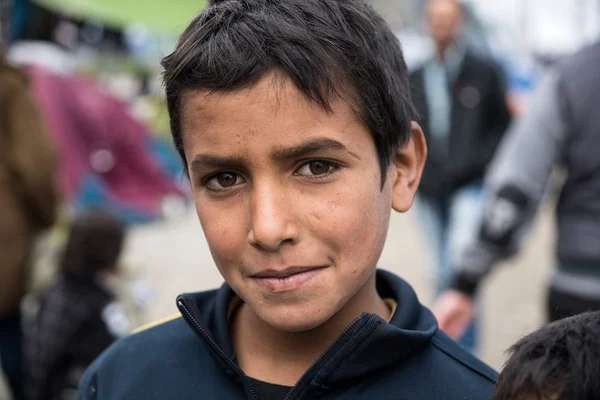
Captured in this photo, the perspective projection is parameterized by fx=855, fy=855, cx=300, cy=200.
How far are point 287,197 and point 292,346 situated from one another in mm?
388

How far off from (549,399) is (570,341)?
0.31 feet

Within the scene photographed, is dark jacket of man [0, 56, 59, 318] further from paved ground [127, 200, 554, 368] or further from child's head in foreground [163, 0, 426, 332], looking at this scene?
child's head in foreground [163, 0, 426, 332]

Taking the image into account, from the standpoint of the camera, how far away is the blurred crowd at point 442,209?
2.95m

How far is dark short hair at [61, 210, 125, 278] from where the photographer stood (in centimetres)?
391

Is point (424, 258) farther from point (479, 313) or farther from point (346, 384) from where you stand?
point (346, 384)

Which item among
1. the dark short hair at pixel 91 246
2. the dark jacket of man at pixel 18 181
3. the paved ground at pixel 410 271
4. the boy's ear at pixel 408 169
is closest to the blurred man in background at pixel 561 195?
the boy's ear at pixel 408 169

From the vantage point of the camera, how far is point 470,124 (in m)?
5.45

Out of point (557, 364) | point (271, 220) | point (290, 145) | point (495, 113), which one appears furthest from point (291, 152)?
point (495, 113)

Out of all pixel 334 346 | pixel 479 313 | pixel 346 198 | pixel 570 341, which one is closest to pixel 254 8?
pixel 346 198

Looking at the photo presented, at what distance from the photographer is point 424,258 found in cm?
823

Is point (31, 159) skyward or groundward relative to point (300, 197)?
groundward

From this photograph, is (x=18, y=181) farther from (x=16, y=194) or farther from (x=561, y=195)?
(x=561, y=195)

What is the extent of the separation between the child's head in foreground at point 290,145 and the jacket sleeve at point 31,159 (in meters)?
2.46

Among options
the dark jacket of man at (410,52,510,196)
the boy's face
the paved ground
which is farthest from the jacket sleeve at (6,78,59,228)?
the boy's face
